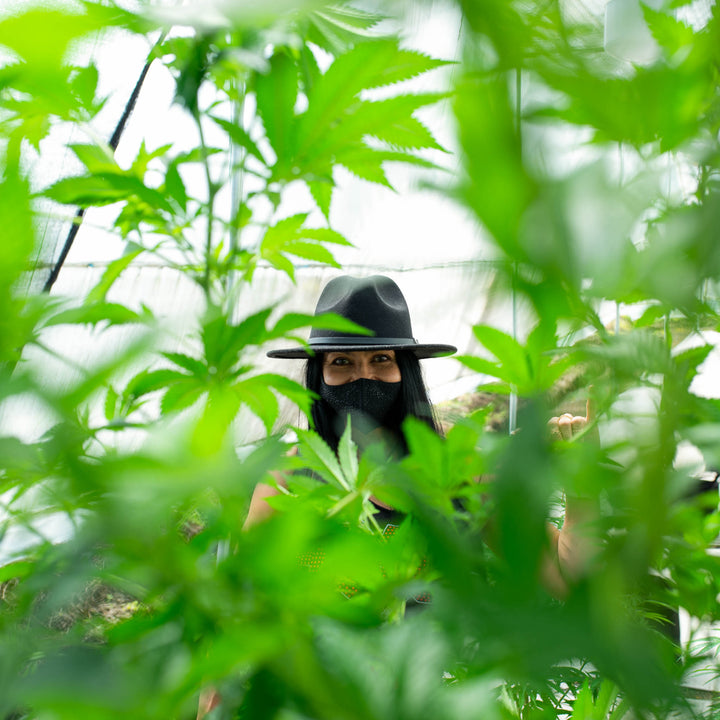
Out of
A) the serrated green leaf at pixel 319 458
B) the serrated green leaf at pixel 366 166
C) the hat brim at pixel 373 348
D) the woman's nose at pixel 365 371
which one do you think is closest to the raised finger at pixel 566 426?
the serrated green leaf at pixel 319 458

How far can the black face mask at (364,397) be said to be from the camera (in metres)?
1.17

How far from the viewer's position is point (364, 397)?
45.8 inches

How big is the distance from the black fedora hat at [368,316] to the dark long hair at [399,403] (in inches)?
1.5

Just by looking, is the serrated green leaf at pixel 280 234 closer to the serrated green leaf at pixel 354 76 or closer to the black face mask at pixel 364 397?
the serrated green leaf at pixel 354 76

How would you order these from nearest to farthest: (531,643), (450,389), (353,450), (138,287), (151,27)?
(531,643) < (151,27) < (353,450) < (138,287) < (450,389)

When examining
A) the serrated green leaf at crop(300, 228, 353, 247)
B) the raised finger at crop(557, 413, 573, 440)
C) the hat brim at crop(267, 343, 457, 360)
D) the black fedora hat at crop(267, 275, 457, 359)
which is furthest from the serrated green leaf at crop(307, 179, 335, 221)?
the black fedora hat at crop(267, 275, 457, 359)

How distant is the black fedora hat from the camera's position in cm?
117

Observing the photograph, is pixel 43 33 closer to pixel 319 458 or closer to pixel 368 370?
pixel 319 458

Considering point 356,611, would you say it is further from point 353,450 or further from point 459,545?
point 353,450

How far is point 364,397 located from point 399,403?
0.12m

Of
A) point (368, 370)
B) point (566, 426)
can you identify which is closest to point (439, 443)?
point (566, 426)

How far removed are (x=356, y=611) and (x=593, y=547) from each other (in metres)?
0.13

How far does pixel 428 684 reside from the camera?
0.15 metres

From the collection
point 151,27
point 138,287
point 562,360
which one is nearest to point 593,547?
point 562,360
